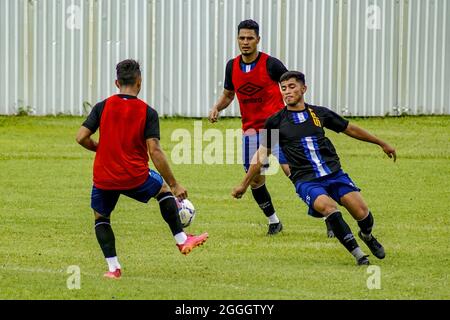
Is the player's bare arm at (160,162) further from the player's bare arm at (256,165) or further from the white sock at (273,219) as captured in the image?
the white sock at (273,219)

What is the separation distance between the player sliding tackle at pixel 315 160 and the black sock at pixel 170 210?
742mm

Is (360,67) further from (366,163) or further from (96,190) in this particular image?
(96,190)

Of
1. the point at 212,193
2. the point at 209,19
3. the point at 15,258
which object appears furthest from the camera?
the point at 209,19

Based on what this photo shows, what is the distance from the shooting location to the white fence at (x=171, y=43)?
85.7 ft

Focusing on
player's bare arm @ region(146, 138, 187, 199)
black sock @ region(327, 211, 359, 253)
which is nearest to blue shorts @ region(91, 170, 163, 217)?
player's bare arm @ region(146, 138, 187, 199)

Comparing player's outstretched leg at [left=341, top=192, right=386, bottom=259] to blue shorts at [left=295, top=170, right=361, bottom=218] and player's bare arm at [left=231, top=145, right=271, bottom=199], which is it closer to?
blue shorts at [left=295, top=170, right=361, bottom=218]

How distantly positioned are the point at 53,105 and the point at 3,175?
23.8 ft

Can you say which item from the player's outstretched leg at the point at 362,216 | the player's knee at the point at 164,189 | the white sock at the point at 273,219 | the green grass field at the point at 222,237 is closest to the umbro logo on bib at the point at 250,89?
the white sock at the point at 273,219

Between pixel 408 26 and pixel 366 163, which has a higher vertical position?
pixel 408 26

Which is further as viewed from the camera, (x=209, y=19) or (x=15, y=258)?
(x=209, y=19)

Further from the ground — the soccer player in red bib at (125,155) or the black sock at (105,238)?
the soccer player in red bib at (125,155)

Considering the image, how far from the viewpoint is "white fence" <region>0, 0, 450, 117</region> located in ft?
85.7

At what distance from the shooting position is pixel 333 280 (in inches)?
428
